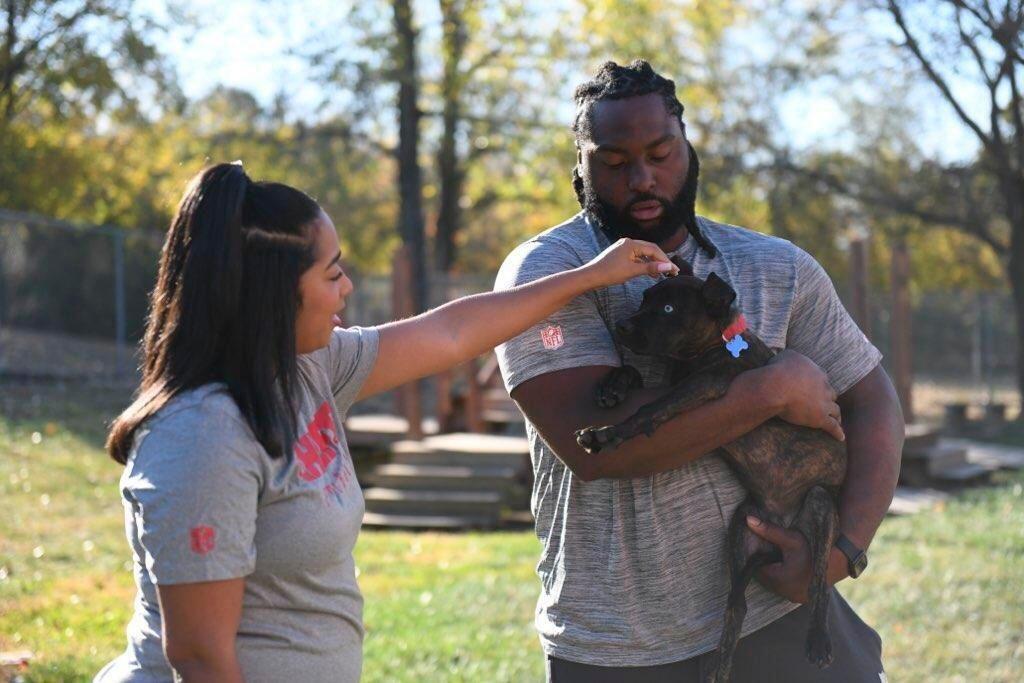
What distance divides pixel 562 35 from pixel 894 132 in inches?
400

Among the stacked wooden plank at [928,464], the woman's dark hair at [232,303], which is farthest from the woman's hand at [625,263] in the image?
the stacked wooden plank at [928,464]

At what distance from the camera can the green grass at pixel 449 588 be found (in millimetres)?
6566

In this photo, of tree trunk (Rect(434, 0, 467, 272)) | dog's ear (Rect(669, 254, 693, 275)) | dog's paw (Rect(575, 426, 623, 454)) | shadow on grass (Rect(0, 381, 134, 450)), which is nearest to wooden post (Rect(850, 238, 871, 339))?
shadow on grass (Rect(0, 381, 134, 450))

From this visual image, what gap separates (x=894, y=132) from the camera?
26.1 m

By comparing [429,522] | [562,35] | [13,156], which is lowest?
[429,522]

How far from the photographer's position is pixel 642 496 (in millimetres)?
3037

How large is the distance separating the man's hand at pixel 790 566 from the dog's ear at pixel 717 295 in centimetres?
50

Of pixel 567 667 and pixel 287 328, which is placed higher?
pixel 287 328

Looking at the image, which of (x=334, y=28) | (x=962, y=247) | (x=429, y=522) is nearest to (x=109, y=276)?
(x=334, y=28)

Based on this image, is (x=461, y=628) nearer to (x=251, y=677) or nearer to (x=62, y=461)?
(x=251, y=677)

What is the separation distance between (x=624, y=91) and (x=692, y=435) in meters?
0.89

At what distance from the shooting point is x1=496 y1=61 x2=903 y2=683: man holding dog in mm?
3012

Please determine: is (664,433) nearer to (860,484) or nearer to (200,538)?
(860,484)

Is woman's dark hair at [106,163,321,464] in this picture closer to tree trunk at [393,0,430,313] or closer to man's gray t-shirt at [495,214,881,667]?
man's gray t-shirt at [495,214,881,667]
